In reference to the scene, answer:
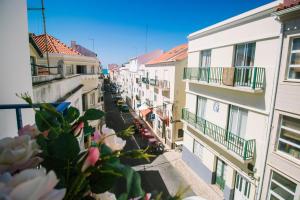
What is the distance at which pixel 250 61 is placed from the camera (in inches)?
328

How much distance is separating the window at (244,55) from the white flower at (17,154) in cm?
909

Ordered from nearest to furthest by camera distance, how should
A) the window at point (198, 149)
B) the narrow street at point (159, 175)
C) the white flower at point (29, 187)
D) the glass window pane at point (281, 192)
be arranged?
the white flower at point (29, 187) → the glass window pane at point (281, 192) → the narrow street at point (159, 175) → the window at point (198, 149)

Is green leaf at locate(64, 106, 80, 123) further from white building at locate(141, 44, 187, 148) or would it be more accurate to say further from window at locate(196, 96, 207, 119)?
white building at locate(141, 44, 187, 148)

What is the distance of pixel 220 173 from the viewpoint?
35.7ft

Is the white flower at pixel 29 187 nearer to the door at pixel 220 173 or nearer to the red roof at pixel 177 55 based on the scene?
the door at pixel 220 173

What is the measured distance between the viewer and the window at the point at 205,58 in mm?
11230

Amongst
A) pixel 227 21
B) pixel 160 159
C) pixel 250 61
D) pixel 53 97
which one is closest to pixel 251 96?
pixel 250 61

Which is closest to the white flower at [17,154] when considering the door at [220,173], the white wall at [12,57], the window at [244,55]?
the white wall at [12,57]

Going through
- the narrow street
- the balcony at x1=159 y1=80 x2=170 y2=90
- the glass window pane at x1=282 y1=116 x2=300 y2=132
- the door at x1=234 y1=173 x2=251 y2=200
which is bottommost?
the narrow street

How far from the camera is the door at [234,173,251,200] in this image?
28.9 ft

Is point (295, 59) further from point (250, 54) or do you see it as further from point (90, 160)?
point (90, 160)

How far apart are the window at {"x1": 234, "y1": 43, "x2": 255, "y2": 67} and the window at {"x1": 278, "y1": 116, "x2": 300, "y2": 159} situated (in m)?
2.81

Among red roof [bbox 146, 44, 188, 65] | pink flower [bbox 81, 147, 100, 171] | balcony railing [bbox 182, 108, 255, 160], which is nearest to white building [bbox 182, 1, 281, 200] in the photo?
balcony railing [bbox 182, 108, 255, 160]

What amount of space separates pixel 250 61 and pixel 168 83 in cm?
990
